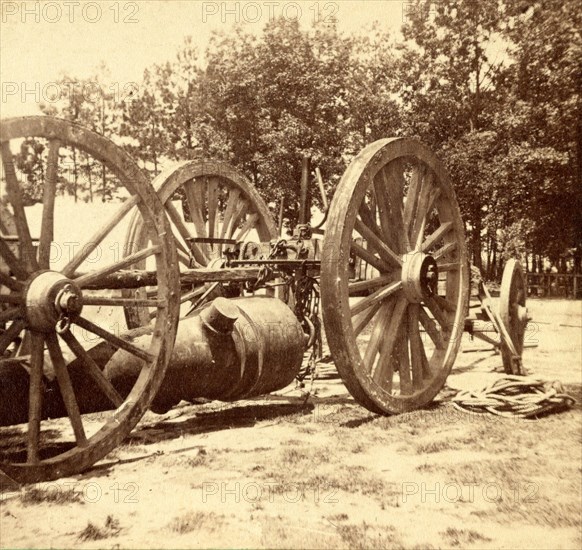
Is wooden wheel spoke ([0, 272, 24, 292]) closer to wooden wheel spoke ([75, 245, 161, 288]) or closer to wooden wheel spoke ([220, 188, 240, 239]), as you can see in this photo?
wooden wheel spoke ([75, 245, 161, 288])

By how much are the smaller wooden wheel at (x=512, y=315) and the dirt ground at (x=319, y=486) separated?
5.80 feet

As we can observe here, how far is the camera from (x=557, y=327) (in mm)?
14125

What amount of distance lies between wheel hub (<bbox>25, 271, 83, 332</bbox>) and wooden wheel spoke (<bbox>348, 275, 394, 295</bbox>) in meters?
2.27

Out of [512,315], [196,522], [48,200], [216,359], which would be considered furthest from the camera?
[512,315]

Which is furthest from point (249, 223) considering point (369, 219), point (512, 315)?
point (512, 315)

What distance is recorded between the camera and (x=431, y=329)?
20.7 ft

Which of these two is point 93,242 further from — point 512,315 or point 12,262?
point 512,315

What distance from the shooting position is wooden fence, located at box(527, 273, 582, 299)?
23656 mm

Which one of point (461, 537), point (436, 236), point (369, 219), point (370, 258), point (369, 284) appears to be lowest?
point (461, 537)

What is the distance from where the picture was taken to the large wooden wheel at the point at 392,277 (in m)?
5.13

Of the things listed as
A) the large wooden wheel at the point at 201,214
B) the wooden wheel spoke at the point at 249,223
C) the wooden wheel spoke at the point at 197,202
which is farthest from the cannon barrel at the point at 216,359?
the wooden wheel spoke at the point at 249,223

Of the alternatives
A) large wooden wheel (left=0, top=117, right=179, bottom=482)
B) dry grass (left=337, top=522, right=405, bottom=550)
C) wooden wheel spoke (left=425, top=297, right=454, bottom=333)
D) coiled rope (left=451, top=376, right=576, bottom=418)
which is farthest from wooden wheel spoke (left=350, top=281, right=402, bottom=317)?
dry grass (left=337, top=522, right=405, bottom=550)

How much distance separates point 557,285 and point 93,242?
23.3m

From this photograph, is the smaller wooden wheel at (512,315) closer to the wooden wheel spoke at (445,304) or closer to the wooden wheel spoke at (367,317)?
the wooden wheel spoke at (445,304)
